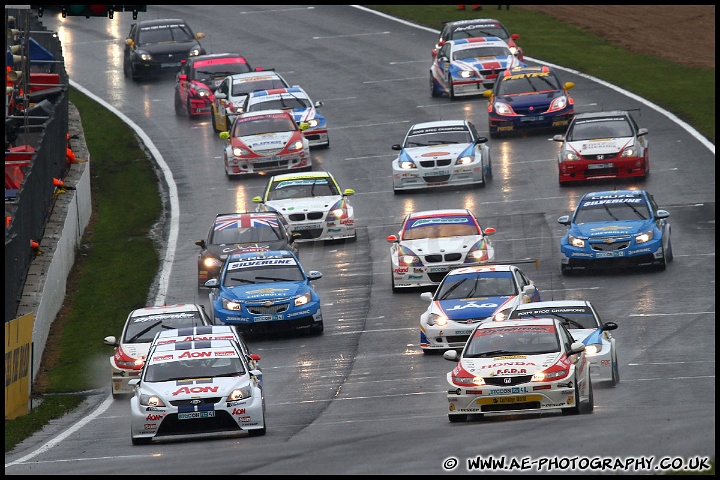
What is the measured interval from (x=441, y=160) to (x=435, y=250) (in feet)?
25.7

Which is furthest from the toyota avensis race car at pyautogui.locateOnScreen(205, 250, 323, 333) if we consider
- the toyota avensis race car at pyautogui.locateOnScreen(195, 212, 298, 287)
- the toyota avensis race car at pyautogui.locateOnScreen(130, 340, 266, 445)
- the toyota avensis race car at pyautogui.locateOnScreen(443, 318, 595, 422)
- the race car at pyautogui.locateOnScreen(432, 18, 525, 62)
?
the race car at pyautogui.locateOnScreen(432, 18, 525, 62)

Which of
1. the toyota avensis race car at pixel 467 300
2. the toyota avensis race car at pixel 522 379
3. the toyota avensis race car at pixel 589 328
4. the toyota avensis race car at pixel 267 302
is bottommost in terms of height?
the toyota avensis race car at pixel 267 302

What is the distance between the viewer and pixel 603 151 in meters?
35.5

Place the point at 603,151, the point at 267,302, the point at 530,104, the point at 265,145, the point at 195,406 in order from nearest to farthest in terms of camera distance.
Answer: the point at 195,406
the point at 267,302
the point at 603,151
the point at 265,145
the point at 530,104

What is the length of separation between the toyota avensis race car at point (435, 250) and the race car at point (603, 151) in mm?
6672

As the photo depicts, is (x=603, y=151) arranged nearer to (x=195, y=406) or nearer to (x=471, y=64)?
(x=471, y=64)

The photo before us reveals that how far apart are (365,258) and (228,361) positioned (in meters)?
12.5

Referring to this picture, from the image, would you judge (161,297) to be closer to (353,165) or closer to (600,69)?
(353,165)

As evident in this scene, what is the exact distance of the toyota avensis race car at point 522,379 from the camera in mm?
18297

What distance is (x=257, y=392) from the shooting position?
19141mm

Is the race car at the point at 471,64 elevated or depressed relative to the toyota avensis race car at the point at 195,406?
elevated

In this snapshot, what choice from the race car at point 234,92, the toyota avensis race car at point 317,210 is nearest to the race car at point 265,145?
the race car at point 234,92

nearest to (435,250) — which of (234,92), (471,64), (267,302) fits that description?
(267,302)

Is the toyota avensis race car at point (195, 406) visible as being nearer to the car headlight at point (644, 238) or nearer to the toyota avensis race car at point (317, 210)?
the car headlight at point (644, 238)
